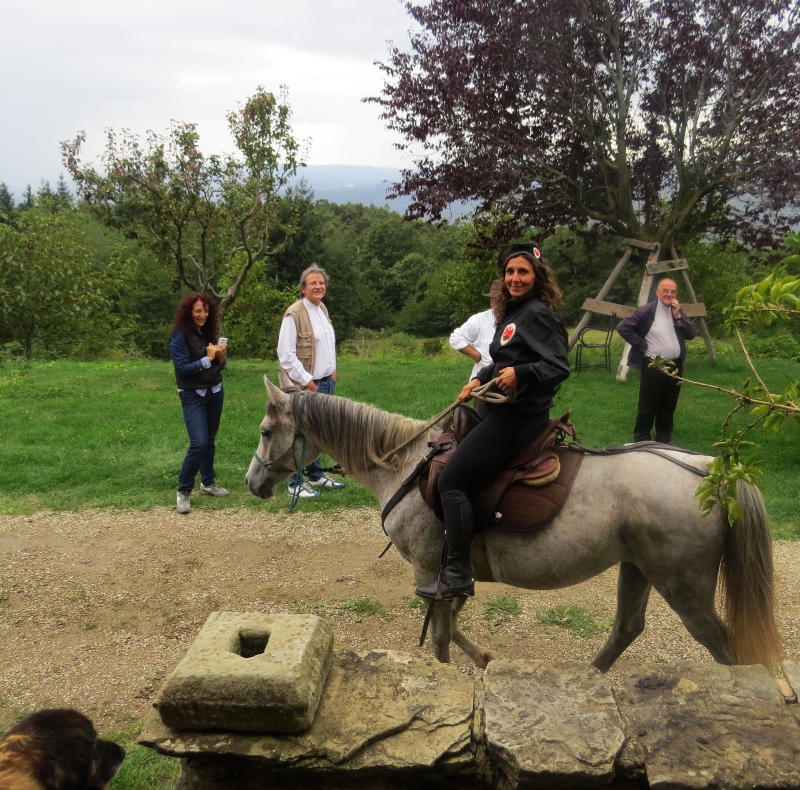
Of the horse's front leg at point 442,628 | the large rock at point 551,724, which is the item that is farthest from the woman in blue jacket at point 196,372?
the large rock at point 551,724

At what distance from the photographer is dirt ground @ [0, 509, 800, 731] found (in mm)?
4207

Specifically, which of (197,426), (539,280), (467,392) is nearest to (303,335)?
(197,426)

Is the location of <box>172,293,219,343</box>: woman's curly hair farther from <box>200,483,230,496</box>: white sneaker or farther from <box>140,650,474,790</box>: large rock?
<box>140,650,474,790</box>: large rock

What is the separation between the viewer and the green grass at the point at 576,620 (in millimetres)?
4660

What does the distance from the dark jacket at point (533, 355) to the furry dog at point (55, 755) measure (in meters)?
2.34

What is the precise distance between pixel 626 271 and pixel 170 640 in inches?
1157

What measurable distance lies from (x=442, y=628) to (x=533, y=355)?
1.79m

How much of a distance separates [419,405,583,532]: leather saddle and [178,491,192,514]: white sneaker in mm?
4432

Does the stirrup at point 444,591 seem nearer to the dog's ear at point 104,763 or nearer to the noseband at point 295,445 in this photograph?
the noseband at point 295,445

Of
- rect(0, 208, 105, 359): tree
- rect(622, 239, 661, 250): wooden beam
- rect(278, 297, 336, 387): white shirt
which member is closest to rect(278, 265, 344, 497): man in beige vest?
rect(278, 297, 336, 387): white shirt

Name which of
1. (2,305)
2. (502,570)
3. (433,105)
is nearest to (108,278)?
(2,305)

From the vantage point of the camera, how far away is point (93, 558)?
6.01 metres

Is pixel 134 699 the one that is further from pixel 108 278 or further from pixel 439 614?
pixel 108 278

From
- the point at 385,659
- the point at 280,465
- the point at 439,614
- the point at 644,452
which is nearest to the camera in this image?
the point at 385,659
